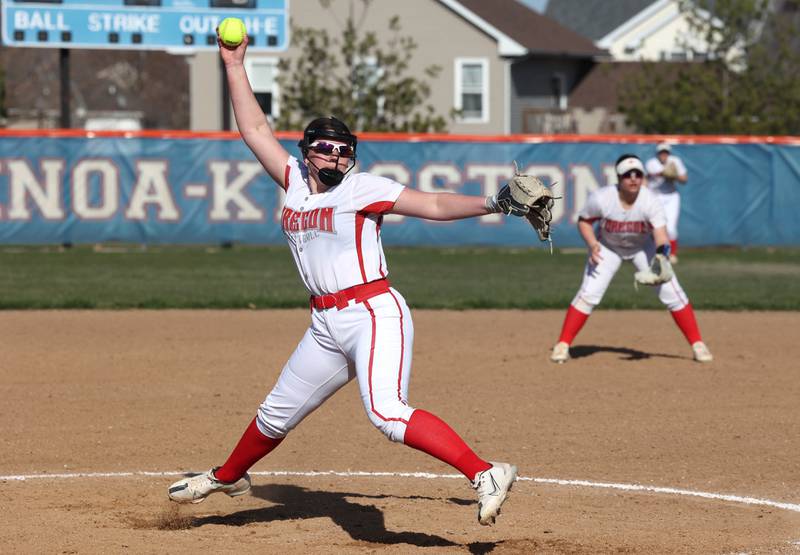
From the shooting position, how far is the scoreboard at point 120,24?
888 inches

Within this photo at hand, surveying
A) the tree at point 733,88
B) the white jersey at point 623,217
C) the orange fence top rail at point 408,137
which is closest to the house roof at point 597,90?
the tree at point 733,88

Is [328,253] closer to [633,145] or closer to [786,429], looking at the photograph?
[786,429]

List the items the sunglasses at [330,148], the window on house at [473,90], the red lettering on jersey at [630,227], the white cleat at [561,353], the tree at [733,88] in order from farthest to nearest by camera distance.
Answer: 1. the window on house at [473,90]
2. the tree at [733,88]
3. the white cleat at [561,353]
4. the red lettering on jersey at [630,227]
5. the sunglasses at [330,148]

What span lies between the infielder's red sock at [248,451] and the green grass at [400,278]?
358 inches

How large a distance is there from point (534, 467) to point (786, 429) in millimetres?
2215

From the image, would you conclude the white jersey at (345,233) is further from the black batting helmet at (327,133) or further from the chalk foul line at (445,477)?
the chalk foul line at (445,477)

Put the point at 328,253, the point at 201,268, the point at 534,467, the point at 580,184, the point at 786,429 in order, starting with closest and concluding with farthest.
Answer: the point at 328,253 → the point at 534,467 → the point at 786,429 → the point at 201,268 → the point at 580,184

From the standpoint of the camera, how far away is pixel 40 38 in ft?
74.2

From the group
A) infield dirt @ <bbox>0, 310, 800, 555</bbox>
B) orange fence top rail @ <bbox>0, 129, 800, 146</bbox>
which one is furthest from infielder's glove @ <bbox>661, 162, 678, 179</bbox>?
infield dirt @ <bbox>0, 310, 800, 555</bbox>

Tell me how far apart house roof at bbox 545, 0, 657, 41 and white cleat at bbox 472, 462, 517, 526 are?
47.1 metres

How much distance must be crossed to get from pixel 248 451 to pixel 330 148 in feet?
5.32

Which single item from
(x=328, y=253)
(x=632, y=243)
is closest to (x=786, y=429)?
(x=632, y=243)

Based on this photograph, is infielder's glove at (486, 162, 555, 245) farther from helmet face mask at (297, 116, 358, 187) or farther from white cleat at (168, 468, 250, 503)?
white cleat at (168, 468, 250, 503)

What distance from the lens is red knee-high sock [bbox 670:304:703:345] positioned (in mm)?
11875
